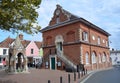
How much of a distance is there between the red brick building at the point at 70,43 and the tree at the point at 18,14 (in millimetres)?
19461

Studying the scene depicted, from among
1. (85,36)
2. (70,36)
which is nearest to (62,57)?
(70,36)

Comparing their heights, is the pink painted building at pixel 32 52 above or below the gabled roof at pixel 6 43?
below

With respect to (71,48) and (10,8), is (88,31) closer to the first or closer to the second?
(71,48)

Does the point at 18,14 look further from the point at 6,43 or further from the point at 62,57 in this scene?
the point at 6,43

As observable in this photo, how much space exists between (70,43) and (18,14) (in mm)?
22904

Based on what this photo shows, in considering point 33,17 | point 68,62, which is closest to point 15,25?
point 33,17

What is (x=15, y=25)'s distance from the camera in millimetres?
12523

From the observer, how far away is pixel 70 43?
111 feet

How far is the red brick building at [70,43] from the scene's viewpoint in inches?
1282

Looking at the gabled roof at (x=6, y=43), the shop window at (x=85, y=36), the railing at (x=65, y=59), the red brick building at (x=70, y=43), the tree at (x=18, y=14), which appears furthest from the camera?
the gabled roof at (x=6, y=43)

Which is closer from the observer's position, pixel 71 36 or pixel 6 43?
pixel 71 36

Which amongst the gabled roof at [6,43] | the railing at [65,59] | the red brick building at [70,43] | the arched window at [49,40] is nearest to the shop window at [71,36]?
the red brick building at [70,43]

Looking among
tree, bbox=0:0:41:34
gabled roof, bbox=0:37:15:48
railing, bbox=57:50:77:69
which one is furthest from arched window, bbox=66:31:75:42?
gabled roof, bbox=0:37:15:48

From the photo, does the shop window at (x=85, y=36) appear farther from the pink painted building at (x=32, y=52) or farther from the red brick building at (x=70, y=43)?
the pink painted building at (x=32, y=52)
